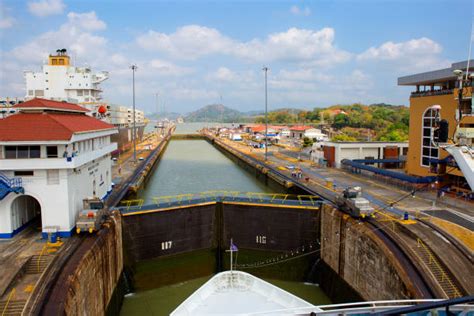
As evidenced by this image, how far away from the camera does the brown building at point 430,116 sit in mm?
27891

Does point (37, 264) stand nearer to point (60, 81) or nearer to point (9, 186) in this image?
point (9, 186)

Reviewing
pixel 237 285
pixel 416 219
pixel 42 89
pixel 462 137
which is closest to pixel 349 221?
pixel 416 219

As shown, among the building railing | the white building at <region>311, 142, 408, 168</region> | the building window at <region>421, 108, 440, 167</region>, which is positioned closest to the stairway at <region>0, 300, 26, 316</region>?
the building window at <region>421, 108, 440, 167</region>

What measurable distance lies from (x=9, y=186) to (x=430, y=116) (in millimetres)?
→ 30250

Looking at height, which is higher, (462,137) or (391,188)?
(462,137)

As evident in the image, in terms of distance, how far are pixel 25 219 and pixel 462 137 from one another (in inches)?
753

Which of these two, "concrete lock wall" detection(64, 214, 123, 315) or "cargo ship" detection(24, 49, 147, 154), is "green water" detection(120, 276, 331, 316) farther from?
"cargo ship" detection(24, 49, 147, 154)

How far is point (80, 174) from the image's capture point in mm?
18797

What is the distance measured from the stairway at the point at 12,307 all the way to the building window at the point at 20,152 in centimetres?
737

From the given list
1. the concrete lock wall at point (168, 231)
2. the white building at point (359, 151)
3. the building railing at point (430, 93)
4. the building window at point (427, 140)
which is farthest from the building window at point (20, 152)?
the white building at point (359, 151)

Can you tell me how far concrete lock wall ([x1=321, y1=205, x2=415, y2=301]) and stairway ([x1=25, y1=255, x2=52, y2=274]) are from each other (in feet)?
44.1

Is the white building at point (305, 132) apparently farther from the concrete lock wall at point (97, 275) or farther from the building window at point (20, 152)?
the building window at point (20, 152)

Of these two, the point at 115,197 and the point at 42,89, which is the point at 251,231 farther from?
the point at 42,89

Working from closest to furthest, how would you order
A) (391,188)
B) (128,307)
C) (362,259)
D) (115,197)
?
(362,259)
(128,307)
(115,197)
(391,188)
